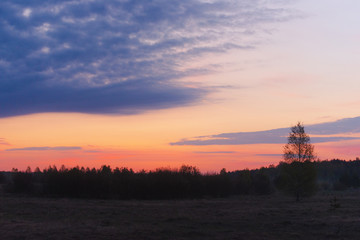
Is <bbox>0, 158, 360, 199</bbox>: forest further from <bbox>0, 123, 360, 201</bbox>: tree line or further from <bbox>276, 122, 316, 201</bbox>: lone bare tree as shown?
<bbox>276, 122, 316, 201</bbox>: lone bare tree

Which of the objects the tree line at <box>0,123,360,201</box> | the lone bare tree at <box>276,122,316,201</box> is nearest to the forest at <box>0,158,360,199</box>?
the tree line at <box>0,123,360,201</box>

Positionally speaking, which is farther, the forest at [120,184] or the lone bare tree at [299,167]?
the forest at [120,184]

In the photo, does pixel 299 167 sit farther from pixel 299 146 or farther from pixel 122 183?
pixel 122 183

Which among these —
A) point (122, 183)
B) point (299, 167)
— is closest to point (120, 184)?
point (122, 183)

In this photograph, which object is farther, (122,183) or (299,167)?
(122,183)

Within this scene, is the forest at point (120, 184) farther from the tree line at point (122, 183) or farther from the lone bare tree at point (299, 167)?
the lone bare tree at point (299, 167)

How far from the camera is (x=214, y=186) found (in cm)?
7356

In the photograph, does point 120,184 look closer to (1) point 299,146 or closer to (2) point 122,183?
(2) point 122,183

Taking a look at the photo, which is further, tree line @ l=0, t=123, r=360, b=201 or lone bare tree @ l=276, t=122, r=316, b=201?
tree line @ l=0, t=123, r=360, b=201

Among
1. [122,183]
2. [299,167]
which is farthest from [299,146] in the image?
[122,183]

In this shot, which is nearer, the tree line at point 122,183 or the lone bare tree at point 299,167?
the lone bare tree at point 299,167

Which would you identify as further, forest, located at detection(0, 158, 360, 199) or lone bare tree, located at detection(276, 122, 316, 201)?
forest, located at detection(0, 158, 360, 199)

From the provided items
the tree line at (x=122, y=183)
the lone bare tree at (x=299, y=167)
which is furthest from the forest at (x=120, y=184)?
the lone bare tree at (x=299, y=167)

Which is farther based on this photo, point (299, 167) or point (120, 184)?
point (120, 184)
